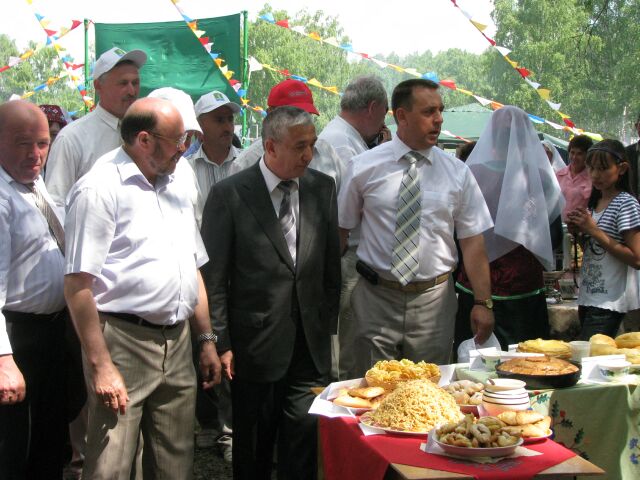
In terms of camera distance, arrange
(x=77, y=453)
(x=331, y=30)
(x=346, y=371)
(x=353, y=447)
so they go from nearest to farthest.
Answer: (x=353, y=447)
(x=346, y=371)
(x=77, y=453)
(x=331, y=30)

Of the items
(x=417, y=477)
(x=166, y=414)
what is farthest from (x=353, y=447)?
(x=166, y=414)

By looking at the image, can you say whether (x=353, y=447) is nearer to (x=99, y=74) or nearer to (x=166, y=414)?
(x=166, y=414)

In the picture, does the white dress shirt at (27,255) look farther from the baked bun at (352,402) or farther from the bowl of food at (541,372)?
the bowl of food at (541,372)

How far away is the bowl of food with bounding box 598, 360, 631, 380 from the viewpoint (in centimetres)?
360

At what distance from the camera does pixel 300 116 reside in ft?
13.3

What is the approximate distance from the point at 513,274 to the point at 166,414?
2515mm

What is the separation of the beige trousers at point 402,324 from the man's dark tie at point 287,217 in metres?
0.56

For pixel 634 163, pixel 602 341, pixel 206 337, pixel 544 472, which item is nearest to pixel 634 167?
pixel 634 163

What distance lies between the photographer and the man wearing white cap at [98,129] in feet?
14.7

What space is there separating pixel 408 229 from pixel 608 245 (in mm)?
1561

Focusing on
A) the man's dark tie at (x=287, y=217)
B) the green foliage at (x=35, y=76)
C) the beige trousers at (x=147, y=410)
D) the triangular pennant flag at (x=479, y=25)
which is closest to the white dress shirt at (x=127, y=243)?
the beige trousers at (x=147, y=410)

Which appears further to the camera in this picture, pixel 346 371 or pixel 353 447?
pixel 346 371

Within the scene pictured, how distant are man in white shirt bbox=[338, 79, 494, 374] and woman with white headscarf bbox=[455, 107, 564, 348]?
695mm

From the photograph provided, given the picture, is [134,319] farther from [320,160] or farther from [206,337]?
[320,160]
